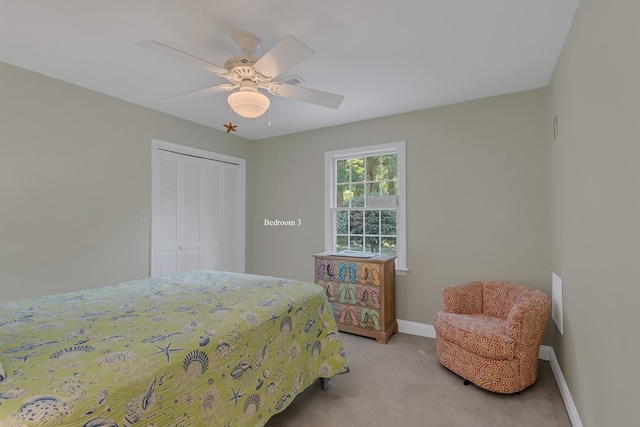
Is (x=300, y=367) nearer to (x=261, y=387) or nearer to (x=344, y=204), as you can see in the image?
(x=261, y=387)

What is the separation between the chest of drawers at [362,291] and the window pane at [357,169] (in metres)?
1.02

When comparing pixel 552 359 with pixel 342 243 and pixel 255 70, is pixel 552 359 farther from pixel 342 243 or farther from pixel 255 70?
pixel 255 70

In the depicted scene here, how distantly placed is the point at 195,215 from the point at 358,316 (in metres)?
2.29

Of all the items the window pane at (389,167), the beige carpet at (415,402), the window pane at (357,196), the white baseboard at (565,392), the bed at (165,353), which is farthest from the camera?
the window pane at (357,196)

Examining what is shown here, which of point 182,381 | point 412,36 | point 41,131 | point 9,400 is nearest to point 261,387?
point 182,381

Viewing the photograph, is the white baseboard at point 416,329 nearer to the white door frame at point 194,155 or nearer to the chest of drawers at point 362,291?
the chest of drawers at point 362,291

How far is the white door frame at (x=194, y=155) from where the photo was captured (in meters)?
3.35

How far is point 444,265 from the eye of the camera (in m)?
3.24

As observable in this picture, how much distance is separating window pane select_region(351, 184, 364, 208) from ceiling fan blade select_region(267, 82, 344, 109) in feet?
5.70

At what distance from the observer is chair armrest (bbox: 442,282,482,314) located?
276 cm

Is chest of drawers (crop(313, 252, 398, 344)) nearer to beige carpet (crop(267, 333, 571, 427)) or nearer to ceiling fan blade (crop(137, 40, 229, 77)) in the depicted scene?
beige carpet (crop(267, 333, 571, 427))

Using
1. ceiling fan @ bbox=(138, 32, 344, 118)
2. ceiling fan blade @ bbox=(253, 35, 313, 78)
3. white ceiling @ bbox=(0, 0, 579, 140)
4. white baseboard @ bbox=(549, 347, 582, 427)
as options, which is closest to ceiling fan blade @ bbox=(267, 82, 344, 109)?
ceiling fan @ bbox=(138, 32, 344, 118)

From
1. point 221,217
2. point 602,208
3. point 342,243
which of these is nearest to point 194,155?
point 221,217

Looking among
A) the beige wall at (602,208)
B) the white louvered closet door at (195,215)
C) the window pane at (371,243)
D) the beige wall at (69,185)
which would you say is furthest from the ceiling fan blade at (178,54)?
the window pane at (371,243)
